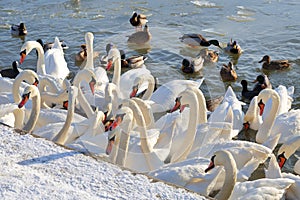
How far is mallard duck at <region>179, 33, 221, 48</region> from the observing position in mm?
10039

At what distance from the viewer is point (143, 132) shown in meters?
5.71

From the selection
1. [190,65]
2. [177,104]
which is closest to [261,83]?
[190,65]

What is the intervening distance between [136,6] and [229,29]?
3.39 meters

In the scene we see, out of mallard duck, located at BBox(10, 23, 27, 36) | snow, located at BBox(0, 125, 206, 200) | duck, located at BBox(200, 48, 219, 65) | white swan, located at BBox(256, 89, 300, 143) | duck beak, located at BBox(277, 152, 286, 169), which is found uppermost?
snow, located at BBox(0, 125, 206, 200)

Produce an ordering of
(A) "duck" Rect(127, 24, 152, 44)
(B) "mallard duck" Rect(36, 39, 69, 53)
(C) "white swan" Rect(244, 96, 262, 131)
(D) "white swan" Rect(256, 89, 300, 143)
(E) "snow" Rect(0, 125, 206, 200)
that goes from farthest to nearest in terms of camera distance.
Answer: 1. (A) "duck" Rect(127, 24, 152, 44)
2. (B) "mallard duck" Rect(36, 39, 69, 53)
3. (C) "white swan" Rect(244, 96, 262, 131)
4. (D) "white swan" Rect(256, 89, 300, 143)
5. (E) "snow" Rect(0, 125, 206, 200)

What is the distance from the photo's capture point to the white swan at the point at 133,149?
17.7 feet

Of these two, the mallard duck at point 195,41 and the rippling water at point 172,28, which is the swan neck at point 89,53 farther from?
the mallard duck at point 195,41

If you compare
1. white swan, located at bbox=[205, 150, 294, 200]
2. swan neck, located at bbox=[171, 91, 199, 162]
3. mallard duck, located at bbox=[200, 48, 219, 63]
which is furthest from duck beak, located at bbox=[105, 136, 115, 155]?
mallard duck, located at bbox=[200, 48, 219, 63]

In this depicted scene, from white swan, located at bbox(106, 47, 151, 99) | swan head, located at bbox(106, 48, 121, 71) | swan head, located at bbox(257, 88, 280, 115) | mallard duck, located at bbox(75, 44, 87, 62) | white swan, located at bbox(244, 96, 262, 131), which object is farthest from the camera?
mallard duck, located at bbox(75, 44, 87, 62)

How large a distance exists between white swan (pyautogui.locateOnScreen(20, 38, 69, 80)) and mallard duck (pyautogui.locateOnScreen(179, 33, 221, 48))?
2263mm

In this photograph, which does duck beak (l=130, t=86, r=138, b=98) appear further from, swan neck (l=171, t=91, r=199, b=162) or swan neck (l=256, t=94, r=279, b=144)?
swan neck (l=256, t=94, r=279, b=144)

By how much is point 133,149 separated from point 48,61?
4.17 m

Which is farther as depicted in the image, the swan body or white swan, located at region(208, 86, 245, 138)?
the swan body

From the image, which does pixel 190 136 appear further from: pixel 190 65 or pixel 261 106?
pixel 190 65
